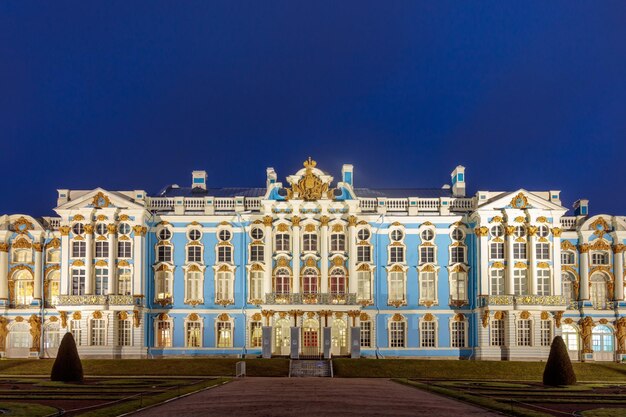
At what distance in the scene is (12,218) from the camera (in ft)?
195

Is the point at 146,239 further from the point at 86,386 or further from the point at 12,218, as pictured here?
the point at 86,386

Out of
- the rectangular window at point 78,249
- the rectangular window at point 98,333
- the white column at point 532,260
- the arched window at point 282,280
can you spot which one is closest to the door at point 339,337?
the arched window at point 282,280

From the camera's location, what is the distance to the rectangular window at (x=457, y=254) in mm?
58312

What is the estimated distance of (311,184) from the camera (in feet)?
190

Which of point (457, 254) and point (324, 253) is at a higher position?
point (324, 253)

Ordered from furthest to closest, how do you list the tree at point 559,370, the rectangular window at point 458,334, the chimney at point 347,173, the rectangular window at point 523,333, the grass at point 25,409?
the chimney at point 347,173 < the rectangular window at point 458,334 < the rectangular window at point 523,333 < the tree at point 559,370 < the grass at point 25,409

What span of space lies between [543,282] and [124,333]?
30.2 metres

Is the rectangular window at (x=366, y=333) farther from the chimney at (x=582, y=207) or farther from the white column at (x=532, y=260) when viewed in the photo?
the chimney at (x=582, y=207)

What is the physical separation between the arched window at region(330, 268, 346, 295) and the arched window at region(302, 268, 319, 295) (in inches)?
47.3

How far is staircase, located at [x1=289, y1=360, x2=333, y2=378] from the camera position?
155 ft

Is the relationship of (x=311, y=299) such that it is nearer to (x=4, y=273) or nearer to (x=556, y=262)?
(x=556, y=262)

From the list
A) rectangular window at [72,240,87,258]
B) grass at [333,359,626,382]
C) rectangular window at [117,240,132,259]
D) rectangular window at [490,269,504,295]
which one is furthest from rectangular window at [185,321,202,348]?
rectangular window at [490,269,504,295]

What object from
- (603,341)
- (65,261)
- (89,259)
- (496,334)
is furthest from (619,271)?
(65,261)

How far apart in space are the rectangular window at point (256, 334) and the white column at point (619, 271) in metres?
26.3
